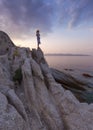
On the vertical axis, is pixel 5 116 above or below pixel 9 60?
below

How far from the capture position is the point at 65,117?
16703mm

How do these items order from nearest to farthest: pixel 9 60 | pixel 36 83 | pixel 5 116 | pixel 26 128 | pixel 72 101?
1. pixel 5 116
2. pixel 26 128
3. pixel 72 101
4. pixel 36 83
5. pixel 9 60

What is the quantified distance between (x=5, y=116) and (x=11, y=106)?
Result: 1.65 meters

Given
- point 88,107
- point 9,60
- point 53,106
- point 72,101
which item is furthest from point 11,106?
point 9,60

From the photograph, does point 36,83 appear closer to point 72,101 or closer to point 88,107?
point 72,101

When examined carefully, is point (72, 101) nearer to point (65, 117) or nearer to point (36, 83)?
point (65, 117)

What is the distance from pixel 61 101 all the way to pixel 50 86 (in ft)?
9.03

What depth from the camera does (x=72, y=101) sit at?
705 inches

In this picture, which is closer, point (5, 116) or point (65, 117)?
point (5, 116)

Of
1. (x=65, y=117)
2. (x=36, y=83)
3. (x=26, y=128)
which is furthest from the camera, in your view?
(x=36, y=83)

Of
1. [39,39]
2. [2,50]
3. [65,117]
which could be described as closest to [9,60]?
[2,50]

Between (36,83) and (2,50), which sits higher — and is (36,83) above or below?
below

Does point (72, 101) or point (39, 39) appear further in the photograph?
point (39, 39)

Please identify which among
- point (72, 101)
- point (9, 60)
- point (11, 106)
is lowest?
point (72, 101)
